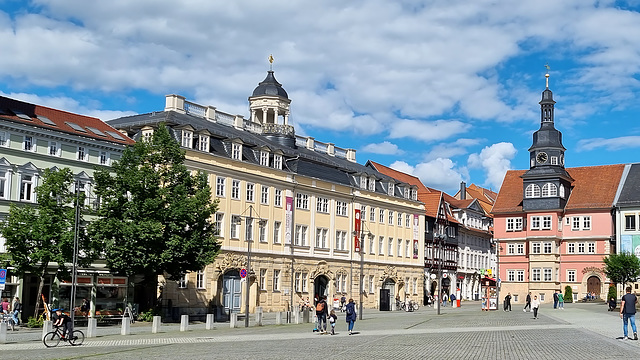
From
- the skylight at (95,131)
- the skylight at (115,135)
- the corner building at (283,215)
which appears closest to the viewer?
the skylight at (95,131)

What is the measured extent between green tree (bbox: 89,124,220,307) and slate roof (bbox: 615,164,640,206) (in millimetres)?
60914

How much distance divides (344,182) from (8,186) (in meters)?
35.5

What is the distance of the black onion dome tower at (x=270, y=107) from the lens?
78.9 metres

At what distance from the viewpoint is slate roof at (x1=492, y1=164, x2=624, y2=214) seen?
96.5 m

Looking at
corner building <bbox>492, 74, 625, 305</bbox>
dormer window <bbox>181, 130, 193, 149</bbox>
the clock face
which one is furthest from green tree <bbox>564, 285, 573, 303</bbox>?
dormer window <bbox>181, 130, 193, 149</bbox>

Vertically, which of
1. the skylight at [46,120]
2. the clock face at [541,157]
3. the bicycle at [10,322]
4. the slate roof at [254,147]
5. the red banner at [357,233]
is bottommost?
the bicycle at [10,322]

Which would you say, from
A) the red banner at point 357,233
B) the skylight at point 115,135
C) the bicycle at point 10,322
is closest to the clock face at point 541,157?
the red banner at point 357,233

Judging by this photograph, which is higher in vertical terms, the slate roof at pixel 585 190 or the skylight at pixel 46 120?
the slate roof at pixel 585 190

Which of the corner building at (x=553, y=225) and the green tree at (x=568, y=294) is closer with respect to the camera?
the green tree at (x=568, y=294)

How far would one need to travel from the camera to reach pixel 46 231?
42781 mm

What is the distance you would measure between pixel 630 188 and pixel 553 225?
9.79 meters

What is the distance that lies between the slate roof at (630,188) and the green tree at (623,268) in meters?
12.9

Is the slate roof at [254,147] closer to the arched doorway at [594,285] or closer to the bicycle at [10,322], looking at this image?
the bicycle at [10,322]

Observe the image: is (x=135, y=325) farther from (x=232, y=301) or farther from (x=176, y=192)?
(x=232, y=301)
